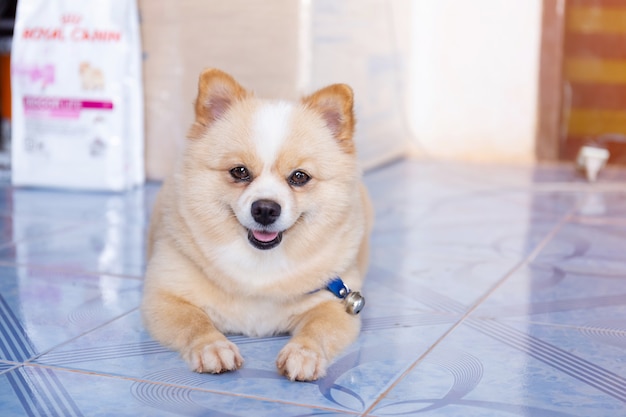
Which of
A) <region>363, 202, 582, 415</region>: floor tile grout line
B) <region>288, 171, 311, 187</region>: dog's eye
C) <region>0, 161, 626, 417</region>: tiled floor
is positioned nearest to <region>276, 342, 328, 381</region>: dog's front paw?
<region>0, 161, 626, 417</region>: tiled floor

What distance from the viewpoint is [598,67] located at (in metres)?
4.74

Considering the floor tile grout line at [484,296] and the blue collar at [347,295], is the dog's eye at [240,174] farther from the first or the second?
the floor tile grout line at [484,296]

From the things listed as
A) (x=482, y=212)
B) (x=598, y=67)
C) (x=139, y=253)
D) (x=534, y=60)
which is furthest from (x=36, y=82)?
(x=598, y=67)

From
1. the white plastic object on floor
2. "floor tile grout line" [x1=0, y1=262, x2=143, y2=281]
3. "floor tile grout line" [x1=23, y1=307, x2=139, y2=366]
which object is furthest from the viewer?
the white plastic object on floor

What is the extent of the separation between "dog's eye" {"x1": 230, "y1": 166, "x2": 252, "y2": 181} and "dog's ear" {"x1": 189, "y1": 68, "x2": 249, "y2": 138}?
0.16m

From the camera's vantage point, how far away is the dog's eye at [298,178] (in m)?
1.86

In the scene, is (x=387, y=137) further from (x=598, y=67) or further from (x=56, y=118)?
(x=56, y=118)

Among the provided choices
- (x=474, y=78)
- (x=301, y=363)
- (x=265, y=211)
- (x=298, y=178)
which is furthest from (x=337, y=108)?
(x=474, y=78)

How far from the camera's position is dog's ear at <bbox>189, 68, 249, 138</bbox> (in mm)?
1923

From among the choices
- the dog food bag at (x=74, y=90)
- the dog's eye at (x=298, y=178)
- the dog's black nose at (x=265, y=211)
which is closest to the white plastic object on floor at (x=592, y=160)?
the dog food bag at (x=74, y=90)

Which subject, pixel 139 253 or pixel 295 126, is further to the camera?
pixel 139 253

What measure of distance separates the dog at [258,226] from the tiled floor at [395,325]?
0.26ft

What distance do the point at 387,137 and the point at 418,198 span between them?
43.4 inches

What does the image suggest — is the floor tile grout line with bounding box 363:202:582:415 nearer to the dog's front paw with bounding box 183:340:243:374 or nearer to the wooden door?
the dog's front paw with bounding box 183:340:243:374
